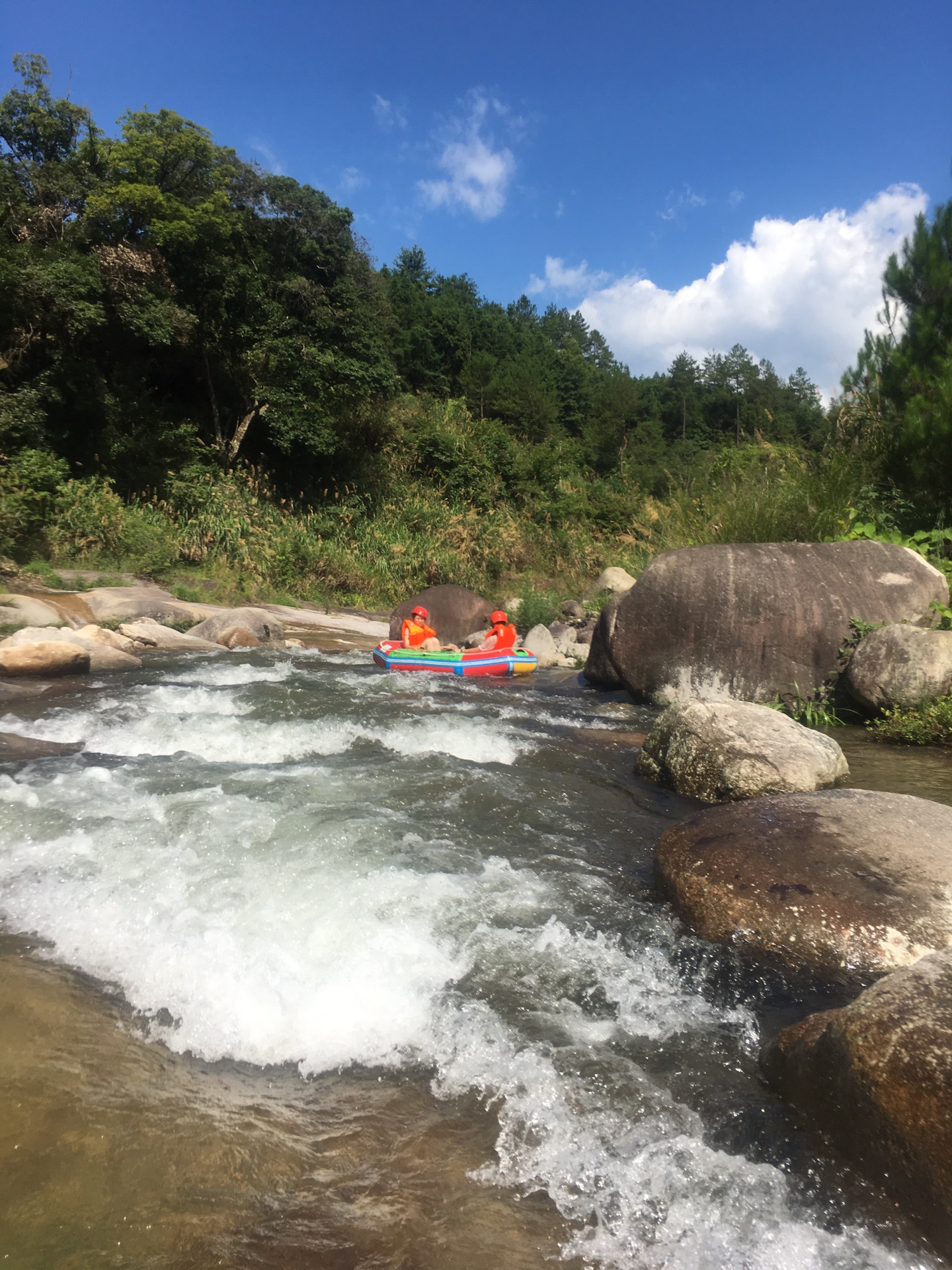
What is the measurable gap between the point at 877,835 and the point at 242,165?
2091cm

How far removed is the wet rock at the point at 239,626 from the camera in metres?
10.9

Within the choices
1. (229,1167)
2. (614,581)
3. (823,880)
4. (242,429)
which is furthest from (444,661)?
(242,429)

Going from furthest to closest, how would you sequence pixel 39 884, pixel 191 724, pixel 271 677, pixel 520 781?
pixel 271 677
pixel 191 724
pixel 520 781
pixel 39 884

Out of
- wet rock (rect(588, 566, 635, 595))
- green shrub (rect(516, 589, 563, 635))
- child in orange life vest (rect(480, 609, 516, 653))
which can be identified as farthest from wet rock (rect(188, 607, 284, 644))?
wet rock (rect(588, 566, 635, 595))

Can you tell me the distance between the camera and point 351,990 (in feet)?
8.43

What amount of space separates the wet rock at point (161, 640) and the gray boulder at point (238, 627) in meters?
0.33

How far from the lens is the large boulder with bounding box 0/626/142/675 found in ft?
25.5

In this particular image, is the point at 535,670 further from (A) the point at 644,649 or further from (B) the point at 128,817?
(B) the point at 128,817

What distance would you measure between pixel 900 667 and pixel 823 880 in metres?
3.61

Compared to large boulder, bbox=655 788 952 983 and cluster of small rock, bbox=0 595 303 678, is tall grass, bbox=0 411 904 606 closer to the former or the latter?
cluster of small rock, bbox=0 595 303 678

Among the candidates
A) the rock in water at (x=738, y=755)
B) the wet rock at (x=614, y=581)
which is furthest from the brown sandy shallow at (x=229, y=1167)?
the wet rock at (x=614, y=581)

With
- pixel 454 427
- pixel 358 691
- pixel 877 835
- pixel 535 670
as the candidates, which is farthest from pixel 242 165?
pixel 877 835

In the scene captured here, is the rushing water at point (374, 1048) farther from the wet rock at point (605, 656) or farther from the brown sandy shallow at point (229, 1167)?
the wet rock at point (605, 656)

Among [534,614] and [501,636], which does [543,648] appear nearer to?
[501,636]
